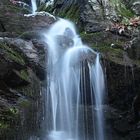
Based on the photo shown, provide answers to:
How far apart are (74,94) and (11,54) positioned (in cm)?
227

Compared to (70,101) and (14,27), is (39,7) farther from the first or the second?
(70,101)

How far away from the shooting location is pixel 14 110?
10219mm

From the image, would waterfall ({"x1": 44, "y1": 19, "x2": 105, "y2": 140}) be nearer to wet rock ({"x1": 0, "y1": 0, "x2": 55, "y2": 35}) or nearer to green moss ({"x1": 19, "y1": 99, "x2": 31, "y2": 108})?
green moss ({"x1": 19, "y1": 99, "x2": 31, "y2": 108})

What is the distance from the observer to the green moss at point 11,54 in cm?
1077

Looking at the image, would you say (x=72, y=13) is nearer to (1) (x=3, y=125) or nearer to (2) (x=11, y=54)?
(2) (x=11, y=54)

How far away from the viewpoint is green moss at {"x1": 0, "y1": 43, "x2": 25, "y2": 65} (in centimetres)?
1077

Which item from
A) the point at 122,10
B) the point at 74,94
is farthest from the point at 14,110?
the point at 122,10

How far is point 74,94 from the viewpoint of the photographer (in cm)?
1184

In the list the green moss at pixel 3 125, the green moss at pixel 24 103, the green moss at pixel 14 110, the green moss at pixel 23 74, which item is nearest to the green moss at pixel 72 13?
the green moss at pixel 23 74

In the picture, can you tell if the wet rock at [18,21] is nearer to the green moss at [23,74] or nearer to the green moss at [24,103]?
the green moss at [23,74]

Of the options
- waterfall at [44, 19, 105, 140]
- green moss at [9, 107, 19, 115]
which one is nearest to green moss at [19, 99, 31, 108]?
green moss at [9, 107, 19, 115]

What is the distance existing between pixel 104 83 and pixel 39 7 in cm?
936

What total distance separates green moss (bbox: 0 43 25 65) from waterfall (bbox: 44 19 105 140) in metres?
0.97

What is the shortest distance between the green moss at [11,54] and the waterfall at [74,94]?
969 millimetres
